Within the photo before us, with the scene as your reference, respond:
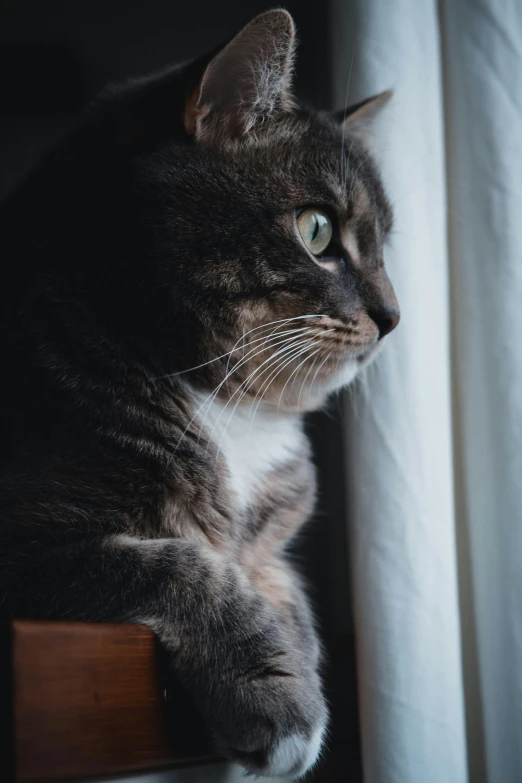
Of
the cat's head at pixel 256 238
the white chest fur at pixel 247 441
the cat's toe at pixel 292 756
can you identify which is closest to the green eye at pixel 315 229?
the cat's head at pixel 256 238

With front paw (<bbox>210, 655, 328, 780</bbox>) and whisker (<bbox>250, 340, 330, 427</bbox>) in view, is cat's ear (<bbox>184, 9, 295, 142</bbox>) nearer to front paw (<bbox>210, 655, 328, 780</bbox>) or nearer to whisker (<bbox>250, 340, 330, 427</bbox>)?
whisker (<bbox>250, 340, 330, 427</bbox>)

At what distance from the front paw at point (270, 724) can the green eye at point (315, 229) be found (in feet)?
1.62

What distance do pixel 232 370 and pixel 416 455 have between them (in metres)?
0.26

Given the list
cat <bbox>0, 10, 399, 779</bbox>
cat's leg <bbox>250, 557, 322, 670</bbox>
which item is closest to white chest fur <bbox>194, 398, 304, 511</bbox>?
cat <bbox>0, 10, 399, 779</bbox>

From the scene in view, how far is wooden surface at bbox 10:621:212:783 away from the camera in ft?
1.57

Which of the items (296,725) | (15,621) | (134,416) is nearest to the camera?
(15,621)

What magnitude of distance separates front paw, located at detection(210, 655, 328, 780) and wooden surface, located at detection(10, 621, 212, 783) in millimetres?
41

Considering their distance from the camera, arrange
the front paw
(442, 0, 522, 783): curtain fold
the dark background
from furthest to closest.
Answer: the dark background, (442, 0, 522, 783): curtain fold, the front paw

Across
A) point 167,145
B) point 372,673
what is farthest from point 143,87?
point 372,673

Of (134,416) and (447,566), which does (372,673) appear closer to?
(447,566)

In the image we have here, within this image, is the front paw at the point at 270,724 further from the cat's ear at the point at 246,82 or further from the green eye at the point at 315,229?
the cat's ear at the point at 246,82

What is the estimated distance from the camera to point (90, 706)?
515 millimetres

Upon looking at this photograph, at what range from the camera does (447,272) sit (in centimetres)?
88

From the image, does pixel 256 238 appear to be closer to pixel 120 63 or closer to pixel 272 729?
pixel 272 729
